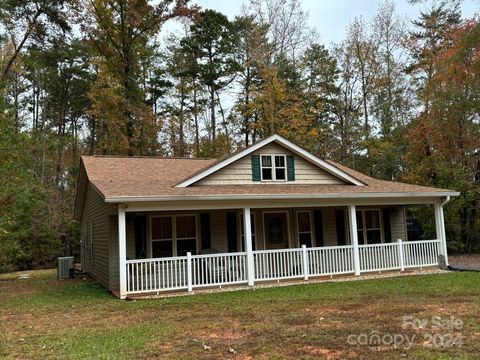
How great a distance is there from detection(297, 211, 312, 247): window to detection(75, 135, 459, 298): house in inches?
1.3

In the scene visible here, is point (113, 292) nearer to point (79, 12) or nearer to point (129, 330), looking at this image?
point (129, 330)

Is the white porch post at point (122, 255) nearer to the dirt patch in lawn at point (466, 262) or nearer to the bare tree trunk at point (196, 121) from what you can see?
the dirt patch in lawn at point (466, 262)

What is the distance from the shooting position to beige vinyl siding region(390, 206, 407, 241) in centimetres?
1600

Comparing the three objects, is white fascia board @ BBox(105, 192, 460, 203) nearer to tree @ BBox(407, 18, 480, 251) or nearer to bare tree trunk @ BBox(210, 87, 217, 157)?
tree @ BBox(407, 18, 480, 251)

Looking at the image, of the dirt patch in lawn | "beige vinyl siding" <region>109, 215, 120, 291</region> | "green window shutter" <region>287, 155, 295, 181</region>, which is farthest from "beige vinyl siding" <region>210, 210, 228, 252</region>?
the dirt patch in lawn

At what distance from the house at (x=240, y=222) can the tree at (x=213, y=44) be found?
44.5 ft

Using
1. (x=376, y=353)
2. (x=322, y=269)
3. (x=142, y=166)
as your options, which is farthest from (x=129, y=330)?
(x=142, y=166)

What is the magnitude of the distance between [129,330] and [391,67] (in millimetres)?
26168

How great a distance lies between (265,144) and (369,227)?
16.9 feet

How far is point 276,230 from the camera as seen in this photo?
14227 millimetres

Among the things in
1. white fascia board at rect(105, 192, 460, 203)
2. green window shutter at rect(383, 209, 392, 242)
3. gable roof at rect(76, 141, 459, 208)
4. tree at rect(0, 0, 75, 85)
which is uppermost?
tree at rect(0, 0, 75, 85)

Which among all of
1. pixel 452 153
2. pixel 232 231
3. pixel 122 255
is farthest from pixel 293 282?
pixel 452 153

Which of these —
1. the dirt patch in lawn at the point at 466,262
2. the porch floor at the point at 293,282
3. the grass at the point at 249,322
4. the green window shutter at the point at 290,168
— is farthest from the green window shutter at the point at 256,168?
the dirt patch in lawn at the point at 466,262

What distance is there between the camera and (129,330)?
688 centimetres
